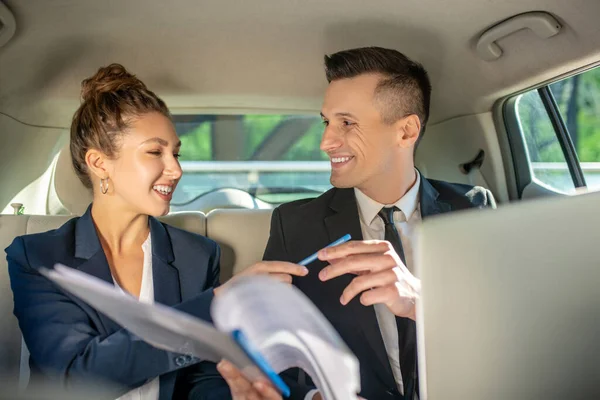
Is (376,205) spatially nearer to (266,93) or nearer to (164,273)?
(164,273)

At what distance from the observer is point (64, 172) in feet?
8.33

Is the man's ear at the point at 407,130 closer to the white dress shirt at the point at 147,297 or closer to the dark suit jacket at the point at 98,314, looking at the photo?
the dark suit jacket at the point at 98,314

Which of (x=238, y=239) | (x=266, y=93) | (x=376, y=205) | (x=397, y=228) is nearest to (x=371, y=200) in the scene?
(x=376, y=205)

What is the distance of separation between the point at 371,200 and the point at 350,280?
9.7 inches

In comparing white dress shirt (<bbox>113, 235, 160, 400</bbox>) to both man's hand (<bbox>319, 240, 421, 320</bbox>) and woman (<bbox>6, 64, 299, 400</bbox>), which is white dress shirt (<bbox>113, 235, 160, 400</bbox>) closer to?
woman (<bbox>6, 64, 299, 400</bbox>)

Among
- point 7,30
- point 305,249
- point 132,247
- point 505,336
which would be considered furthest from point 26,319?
point 505,336

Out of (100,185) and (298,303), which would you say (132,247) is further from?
(298,303)

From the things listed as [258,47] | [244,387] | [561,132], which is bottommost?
[244,387]

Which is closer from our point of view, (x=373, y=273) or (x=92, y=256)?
(x=373, y=273)

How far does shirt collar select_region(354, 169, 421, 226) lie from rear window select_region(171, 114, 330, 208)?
80 centimetres

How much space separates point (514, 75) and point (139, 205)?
53.1 inches

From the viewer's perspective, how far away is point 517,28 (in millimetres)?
2104

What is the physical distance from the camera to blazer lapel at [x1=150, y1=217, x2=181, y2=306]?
179 centimetres

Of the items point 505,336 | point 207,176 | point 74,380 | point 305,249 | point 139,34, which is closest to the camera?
point 505,336
